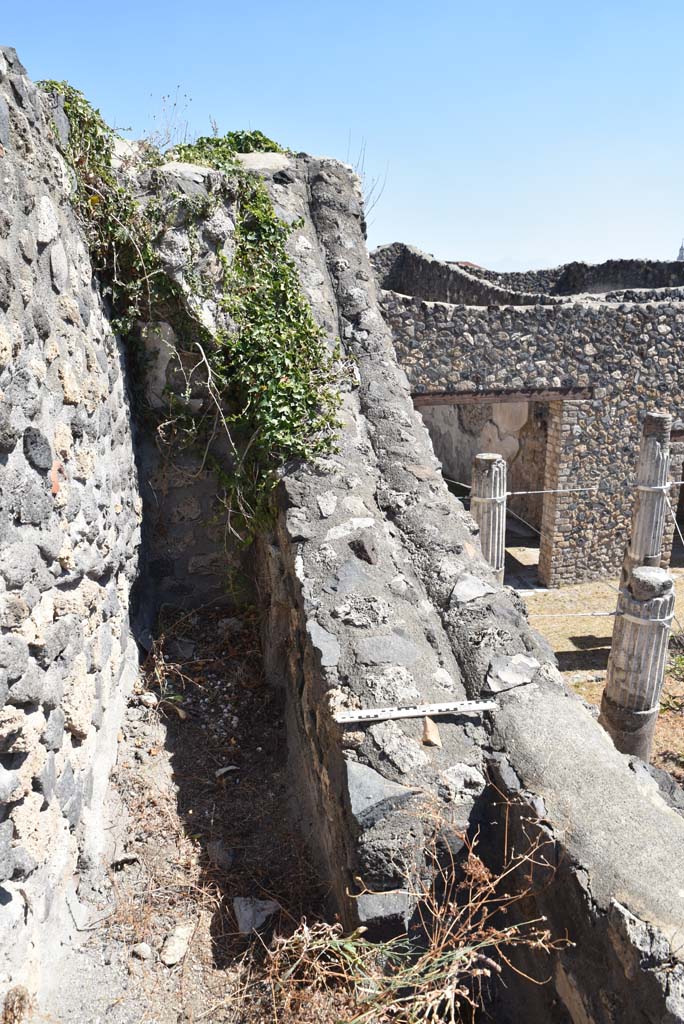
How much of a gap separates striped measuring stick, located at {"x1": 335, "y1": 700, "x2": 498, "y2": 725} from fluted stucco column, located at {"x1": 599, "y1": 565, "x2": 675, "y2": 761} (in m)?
3.56

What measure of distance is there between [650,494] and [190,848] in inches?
226

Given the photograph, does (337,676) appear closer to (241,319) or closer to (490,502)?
(241,319)

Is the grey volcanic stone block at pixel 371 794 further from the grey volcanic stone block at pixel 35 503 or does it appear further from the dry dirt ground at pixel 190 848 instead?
the grey volcanic stone block at pixel 35 503

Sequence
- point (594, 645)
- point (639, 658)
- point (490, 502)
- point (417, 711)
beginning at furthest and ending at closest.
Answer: point (594, 645) → point (490, 502) → point (639, 658) → point (417, 711)

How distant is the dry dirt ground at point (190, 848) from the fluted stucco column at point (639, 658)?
3321 mm

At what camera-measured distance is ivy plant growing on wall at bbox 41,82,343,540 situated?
3.51 meters

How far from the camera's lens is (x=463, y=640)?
3.01m

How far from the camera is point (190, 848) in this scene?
3012 millimetres

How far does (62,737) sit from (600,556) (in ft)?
31.0

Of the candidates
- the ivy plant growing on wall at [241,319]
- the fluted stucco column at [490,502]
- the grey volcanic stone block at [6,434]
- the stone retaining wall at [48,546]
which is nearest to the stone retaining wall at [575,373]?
the fluted stucco column at [490,502]


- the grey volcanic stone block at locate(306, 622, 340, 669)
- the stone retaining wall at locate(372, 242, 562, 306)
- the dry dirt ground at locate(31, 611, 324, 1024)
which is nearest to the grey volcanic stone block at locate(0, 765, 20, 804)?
the dry dirt ground at locate(31, 611, 324, 1024)

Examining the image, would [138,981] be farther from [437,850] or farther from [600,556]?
[600,556]

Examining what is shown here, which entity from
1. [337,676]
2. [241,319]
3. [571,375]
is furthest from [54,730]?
[571,375]

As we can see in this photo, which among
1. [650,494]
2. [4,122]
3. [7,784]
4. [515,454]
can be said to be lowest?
[515,454]
